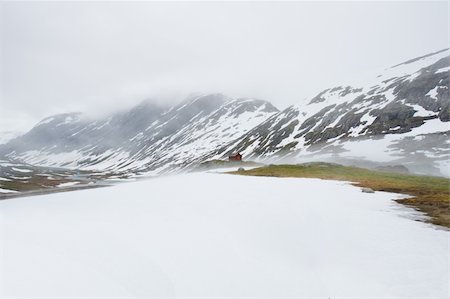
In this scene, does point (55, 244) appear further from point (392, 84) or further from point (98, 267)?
point (392, 84)

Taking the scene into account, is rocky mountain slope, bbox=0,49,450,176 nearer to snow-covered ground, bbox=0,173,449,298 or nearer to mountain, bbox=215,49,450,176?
mountain, bbox=215,49,450,176

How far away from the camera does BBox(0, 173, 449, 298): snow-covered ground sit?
10.4 metres

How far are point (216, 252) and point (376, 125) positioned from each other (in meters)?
123

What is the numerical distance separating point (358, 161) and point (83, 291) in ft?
298

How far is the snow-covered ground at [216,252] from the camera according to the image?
34.2ft

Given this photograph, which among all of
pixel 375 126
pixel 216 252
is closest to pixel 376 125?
pixel 375 126

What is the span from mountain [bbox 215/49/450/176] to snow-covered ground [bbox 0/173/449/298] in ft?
238

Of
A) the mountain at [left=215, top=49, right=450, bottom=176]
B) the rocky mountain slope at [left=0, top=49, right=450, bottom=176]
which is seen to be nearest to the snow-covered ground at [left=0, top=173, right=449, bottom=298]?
the rocky mountain slope at [left=0, top=49, right=450, bottom=176]

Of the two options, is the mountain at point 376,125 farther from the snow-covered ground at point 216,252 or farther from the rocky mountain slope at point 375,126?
the snow-covered ground at point 216,252

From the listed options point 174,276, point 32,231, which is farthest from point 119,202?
point 174,276

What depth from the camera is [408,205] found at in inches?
938

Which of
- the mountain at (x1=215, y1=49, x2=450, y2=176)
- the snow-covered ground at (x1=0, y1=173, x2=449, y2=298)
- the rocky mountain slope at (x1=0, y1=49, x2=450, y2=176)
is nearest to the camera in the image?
the snow-covered ground at (x1=0, y1=173, x2=449, y2=298)

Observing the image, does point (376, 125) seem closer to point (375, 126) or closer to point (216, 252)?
point (375, 126)

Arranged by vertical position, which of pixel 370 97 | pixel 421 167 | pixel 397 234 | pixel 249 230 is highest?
pixel 370 97
